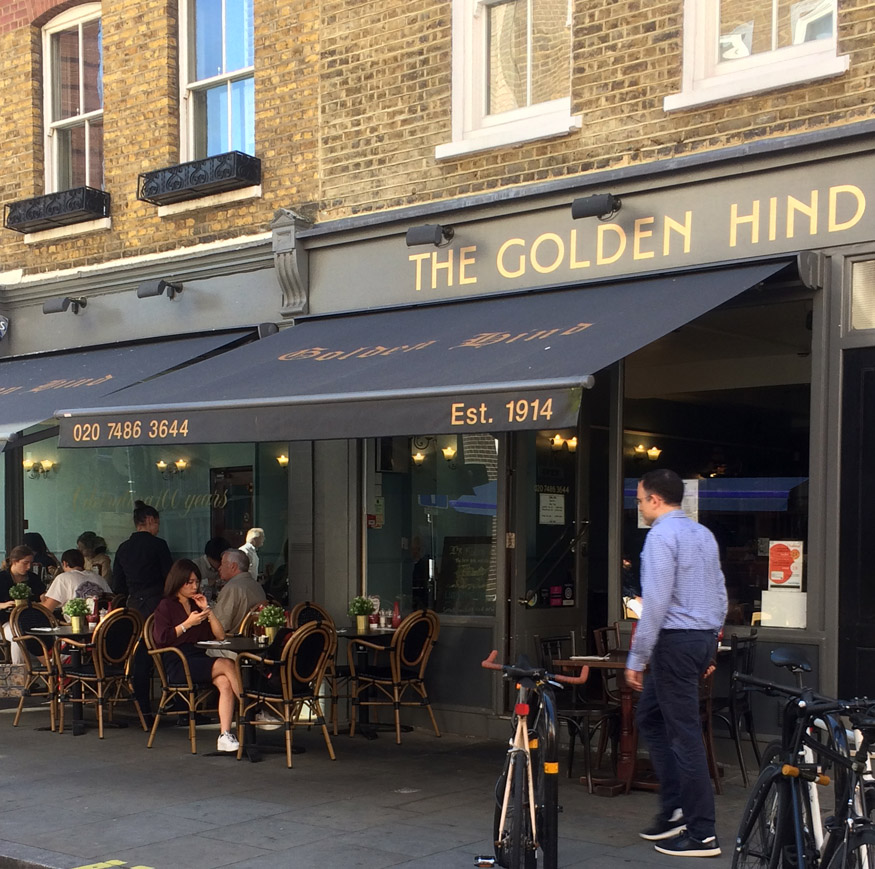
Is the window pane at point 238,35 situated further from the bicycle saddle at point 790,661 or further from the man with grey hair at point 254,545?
the bicycle saddle at point 790,661

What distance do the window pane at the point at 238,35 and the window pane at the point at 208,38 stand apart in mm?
103

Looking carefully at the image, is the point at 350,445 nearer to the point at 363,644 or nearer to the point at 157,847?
the point at 363,644

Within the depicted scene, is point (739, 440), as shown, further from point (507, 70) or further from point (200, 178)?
point (200, 178)

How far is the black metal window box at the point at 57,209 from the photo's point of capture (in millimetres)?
11758

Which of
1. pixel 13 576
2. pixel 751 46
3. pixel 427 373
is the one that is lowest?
pixel 13 576

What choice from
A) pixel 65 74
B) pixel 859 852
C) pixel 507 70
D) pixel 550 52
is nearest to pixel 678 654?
pixel 859 852

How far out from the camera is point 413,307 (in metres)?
9.39

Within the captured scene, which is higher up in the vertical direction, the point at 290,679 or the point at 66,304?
the point at 66,304

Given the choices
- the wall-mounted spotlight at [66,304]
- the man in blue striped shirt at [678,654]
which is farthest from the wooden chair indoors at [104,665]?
the man in blue striped shirt at [678,654]

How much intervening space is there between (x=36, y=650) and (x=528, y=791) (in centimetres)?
627

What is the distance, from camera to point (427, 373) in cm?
738

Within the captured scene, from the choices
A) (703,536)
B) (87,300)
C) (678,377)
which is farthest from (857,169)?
(87,300)

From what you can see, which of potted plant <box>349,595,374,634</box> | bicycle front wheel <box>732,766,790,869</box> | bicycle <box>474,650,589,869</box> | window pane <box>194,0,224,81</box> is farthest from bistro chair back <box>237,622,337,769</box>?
window pane <box>194,0,224,81</box>

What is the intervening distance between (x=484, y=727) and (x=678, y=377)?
9.63 ft
